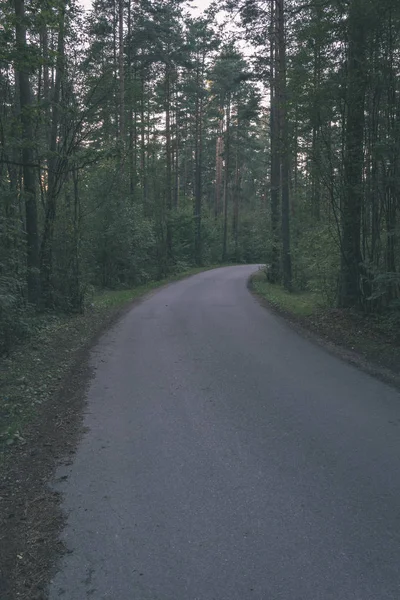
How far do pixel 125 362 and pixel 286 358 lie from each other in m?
2.96

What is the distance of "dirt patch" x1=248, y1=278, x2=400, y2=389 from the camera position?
8.17 metres

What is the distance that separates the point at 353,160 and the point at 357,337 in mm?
4235

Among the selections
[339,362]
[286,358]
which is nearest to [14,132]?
[286,358]

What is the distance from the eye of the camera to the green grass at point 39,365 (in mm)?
6097

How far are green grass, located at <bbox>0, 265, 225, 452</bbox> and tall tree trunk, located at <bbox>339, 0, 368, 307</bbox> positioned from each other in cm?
657

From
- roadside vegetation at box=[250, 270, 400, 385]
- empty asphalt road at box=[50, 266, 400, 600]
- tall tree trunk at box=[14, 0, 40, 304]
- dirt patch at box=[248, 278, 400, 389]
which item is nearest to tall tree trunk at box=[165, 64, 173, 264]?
roadside vegetation at box=[250, 270, 400, 385]

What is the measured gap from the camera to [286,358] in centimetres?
885

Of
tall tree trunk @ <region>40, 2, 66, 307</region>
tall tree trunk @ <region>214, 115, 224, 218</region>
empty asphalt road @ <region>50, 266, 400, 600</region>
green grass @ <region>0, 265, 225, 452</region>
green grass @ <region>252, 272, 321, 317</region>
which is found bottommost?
empty asphalt road @ <region>50, 266, 400, 600</region>

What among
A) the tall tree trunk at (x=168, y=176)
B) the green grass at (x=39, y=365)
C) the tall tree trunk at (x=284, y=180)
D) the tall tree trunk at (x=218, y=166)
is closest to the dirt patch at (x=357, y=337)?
the green grass at (x=39, y=365)

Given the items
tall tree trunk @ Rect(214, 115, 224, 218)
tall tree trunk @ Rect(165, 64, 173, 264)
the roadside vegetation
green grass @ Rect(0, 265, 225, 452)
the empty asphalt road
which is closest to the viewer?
the empty asphalt road

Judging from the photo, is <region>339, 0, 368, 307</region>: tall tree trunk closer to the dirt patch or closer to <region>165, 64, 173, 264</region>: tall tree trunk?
the dirt patch

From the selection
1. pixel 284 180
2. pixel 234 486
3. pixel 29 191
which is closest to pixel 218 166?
pixel 284 180

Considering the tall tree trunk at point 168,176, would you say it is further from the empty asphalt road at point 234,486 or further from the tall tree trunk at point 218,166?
the empty asphalt road at point 234,486

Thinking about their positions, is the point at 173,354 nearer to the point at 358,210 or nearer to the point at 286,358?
the point at 286,358
